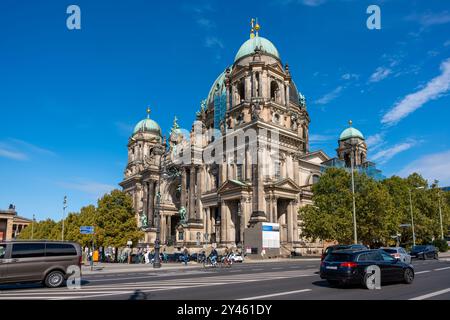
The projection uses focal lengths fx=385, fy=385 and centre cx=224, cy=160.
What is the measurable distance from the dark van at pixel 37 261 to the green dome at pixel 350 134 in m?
85.0

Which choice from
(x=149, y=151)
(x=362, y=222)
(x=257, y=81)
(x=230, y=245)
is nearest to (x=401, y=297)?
(x=362, y=222)

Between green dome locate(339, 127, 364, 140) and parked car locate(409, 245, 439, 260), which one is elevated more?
green dome locate(339, 127, 364, 140)

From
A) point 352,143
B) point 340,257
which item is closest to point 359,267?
point 340,257

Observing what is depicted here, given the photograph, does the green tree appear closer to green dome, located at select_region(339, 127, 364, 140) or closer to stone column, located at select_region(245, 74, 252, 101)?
stone column, located at select_region(245, 74, 252, 101)

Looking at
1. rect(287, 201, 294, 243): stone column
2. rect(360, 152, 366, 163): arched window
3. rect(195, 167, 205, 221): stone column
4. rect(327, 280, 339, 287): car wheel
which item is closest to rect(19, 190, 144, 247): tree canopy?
rect(195, 167, 205, 221): stone column

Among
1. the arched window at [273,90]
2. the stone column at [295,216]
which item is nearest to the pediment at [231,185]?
the stone column at [295,216]

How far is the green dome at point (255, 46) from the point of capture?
67.2 meters

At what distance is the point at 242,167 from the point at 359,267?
4592cm

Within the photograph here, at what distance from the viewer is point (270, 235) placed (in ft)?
166

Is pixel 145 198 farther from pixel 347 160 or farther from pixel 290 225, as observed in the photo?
pixel 347 160

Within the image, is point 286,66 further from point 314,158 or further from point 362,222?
point 362,222

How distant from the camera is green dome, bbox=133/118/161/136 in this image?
319 ft

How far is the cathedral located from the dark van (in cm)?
3100
